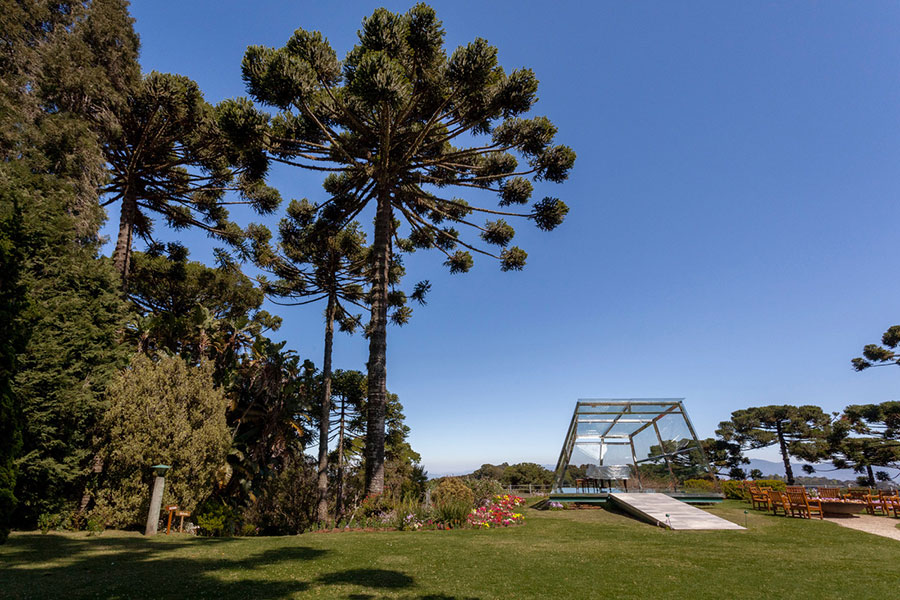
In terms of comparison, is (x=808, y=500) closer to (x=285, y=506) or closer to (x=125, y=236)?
(x=285, y=506)

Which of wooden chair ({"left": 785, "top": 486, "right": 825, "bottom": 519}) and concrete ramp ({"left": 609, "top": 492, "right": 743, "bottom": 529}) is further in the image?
wooden chair ({"left": 785, "top": 486, "right": 825, "bottom": 519})

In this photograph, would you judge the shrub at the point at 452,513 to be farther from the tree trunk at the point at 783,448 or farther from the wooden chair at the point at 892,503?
the tree trunk at the point at 783,448

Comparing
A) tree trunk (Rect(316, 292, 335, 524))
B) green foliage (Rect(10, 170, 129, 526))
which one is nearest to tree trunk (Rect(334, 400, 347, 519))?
tree trunk (Rect(316, 292, 335, 524))

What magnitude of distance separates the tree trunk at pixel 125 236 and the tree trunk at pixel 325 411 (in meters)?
8.47

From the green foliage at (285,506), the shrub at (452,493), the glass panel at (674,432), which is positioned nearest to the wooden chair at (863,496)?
the glass panel at (674,432)

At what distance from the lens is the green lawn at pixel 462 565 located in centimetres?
497

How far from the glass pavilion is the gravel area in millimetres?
3839

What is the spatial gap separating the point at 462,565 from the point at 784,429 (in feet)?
138

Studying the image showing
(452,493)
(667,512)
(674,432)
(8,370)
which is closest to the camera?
(8,370)

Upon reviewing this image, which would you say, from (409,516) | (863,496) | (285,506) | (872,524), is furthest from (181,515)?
(863,496)

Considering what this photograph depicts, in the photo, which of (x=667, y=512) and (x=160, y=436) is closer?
(x=160, y=436)

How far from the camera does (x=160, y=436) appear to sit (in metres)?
10.0

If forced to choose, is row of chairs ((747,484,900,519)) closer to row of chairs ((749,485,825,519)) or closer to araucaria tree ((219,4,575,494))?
row of chairs ((749,485,825,519))

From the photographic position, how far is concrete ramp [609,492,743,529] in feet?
34.1
